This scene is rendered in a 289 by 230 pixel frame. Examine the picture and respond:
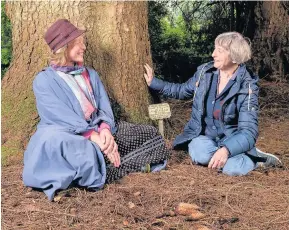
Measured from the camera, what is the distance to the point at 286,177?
177 inches

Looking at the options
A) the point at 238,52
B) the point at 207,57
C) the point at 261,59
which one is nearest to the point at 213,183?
the point at 238,52

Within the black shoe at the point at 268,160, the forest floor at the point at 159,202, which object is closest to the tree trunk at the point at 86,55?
the forest floor at the point at 159,202

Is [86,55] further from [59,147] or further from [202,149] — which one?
[202,149]

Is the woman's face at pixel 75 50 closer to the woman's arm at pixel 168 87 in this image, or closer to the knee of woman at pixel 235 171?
the woman's arm at pixel 168 87

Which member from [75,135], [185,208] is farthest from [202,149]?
[75,135]

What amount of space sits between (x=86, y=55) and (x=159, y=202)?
5.66ft

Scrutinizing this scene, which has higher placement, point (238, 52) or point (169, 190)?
point (238, 52)

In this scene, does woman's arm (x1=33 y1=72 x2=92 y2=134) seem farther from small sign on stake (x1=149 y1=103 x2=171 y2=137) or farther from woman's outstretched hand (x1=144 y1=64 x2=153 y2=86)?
woman's outstretched hand (x1=144 y1=64 x2=153 y2=86)

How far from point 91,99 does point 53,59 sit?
44cm

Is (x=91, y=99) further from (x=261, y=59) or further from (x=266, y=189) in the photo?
(x=261, y=59)

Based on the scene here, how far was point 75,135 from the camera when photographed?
399 centimetres

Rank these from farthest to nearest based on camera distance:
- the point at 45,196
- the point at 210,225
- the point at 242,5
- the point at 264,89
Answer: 1. the point at 242,5
2. the point at 264,89
3. the point at 45,196
4. the point at 210,225

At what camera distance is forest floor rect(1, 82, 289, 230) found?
3.49 meters

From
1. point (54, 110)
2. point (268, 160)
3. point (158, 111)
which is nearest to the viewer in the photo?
point (54, 110)
